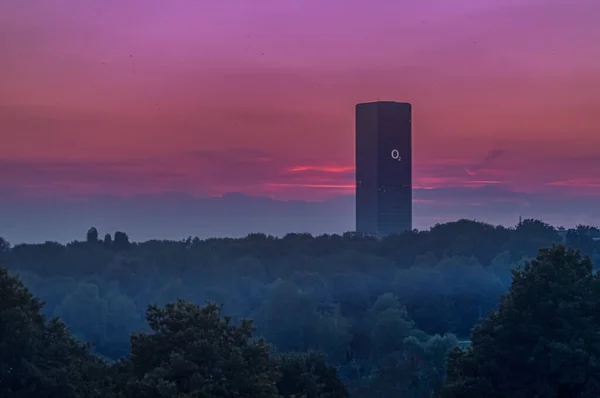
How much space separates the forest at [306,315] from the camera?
25484 millimetres

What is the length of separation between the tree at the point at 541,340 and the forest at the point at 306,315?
0.05m

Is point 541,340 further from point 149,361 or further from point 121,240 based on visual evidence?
point 121,240

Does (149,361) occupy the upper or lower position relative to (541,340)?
lower

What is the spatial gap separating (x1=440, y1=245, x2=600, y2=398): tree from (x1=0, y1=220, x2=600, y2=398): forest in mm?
45

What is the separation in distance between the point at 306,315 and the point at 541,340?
54691mm

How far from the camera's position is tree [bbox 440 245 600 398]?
88.6ft

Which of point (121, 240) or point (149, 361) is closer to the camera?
point (149, 361)

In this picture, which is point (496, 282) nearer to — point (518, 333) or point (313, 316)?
point (313, 316)

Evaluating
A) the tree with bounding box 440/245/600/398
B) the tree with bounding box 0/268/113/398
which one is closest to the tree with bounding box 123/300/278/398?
the tree with bounding box 0/268/113/398

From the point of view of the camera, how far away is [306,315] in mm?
81625

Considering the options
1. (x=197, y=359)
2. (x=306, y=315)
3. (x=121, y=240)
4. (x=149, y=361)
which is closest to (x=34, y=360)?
(x=149, y=361)

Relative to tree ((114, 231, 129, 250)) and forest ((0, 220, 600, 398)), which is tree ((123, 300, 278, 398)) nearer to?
forest ((0, 220, 600, 398))

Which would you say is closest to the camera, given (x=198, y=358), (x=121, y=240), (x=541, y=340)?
(x=198, y=358)

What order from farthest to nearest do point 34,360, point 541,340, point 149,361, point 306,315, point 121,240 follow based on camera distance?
point 121,240
point 306,315
point 541,340
point 149,361
point 34,360
